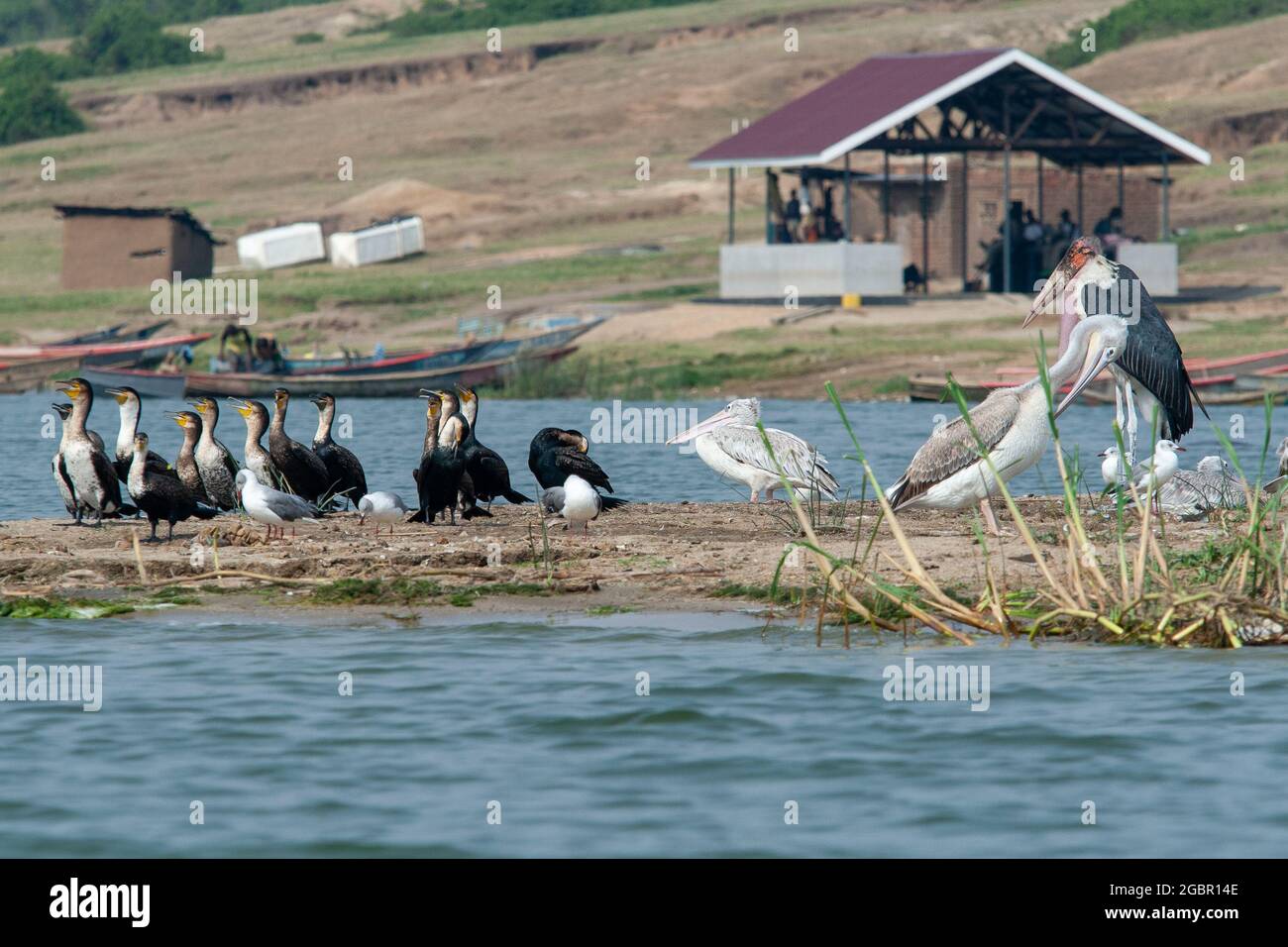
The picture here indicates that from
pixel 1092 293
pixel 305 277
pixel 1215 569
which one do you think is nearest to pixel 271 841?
pixel 1215 569

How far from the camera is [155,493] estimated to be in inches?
604

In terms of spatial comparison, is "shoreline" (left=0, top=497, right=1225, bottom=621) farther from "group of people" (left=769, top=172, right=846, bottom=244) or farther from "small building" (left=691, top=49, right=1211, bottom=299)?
"group of people" (left=769, top=172, right=846, bottom=244)

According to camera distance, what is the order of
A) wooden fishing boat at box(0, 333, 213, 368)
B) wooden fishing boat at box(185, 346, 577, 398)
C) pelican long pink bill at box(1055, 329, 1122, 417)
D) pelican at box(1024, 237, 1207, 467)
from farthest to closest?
1. wooden fishing boat at box(0, 333, 213, 368)
2. wooden fishing boat at box(185, 346, 577, 398)
3. pelican at box(1024, 237, 1207, 467)
4. pelican long pink bill at box(1055, 329, 1122, 417)

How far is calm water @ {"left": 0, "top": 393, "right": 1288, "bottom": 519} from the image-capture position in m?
22.5

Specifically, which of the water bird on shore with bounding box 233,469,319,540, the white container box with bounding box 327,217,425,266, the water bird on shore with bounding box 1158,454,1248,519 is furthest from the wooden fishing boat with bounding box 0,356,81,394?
the water bird on shore with bounding box 1158,454,1248,519

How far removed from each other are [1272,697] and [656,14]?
91.1 metres

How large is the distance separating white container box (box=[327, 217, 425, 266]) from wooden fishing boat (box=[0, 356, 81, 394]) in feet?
52.8

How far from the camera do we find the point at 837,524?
15289 millimetres

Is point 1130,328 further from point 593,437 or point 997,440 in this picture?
→ point 593,437

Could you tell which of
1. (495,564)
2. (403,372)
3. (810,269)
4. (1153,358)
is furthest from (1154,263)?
(495,564)

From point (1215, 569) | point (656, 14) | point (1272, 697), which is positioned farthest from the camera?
point (656, 14)

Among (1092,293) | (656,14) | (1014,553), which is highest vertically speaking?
(656,14)

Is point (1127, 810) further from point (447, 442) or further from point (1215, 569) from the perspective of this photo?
point (447, 442)
